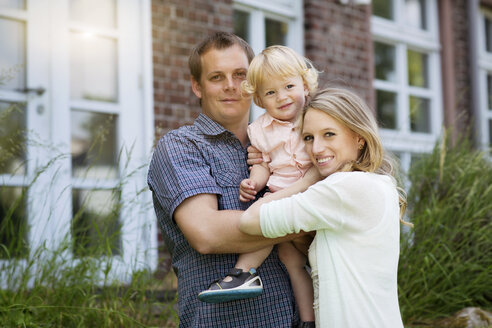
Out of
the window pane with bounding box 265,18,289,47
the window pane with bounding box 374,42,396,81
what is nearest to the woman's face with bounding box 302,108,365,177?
the window pane with bounding box 265,18,289,47

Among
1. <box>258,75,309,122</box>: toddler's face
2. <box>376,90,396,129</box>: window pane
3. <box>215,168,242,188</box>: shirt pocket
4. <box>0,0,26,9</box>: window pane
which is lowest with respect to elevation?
<box>215,168,242,188</box>: shirt pocket

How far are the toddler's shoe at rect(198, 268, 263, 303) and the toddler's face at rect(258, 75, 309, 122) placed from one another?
64cm

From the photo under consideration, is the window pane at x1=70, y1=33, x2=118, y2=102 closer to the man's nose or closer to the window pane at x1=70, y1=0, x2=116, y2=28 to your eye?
the window pane at x1=70, y1=0, x2=116, y2=28

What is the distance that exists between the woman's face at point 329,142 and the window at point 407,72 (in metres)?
4.64

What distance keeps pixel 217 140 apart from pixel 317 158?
0.41 meters

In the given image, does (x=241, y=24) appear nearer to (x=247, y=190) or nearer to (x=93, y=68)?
(x=93, y=68)

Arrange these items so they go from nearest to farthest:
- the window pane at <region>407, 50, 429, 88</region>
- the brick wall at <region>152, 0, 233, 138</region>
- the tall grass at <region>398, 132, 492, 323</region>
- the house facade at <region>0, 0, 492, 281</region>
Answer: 1. the house facade at <region>0, 0, 492, 281</region>
2. the tall grass at <region>398, 132, 492, 323</region>
3. the brick wall at <region>152, 0, 233, 138</region>
4. the window pane at <region>407, 50, 429, 88</region>

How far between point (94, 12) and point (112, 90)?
0.59 meters

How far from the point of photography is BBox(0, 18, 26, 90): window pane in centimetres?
426

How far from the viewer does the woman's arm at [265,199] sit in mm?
1889

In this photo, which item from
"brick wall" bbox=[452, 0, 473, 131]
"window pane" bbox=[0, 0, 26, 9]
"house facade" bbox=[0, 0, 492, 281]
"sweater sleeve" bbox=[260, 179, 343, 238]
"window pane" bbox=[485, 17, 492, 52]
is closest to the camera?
"sweater sleeve" bbox=[260, 179, 343, 238]

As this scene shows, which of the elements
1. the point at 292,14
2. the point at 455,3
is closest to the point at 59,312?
the point at 292,14

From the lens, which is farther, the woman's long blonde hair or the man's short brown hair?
the man's short brown hair

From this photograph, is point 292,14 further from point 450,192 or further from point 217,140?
point 217,140
